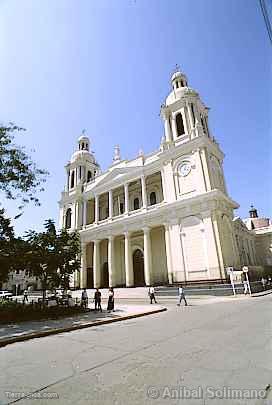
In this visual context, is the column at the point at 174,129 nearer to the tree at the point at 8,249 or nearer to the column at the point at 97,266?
the column at the point at 97,266

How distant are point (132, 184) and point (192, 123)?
37.9ft

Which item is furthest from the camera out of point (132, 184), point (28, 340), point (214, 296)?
point (132, 184)

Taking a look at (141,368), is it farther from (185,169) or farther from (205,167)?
(185,169)

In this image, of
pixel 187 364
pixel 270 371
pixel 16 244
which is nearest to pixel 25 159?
pixel 16 244

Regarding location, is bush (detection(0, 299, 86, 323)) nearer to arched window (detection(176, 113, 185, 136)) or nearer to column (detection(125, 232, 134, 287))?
column (detection(125, 232, 134, 287))

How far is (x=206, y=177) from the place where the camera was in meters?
25.3

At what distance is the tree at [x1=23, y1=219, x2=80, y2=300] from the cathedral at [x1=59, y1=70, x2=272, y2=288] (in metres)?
12.4

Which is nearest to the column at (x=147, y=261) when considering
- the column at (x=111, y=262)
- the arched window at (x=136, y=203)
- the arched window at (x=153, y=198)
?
the column at (x=111, y=262)

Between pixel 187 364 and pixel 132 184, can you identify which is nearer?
pixel 187 364

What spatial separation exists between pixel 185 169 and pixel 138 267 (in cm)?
1401

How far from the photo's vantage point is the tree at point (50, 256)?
15000mm

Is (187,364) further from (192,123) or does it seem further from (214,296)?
(192,123)

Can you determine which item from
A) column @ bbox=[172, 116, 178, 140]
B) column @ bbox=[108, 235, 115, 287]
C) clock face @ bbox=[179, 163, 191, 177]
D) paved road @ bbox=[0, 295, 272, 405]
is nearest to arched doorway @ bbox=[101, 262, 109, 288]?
column @ bbox=[108, 235, 115, 287]

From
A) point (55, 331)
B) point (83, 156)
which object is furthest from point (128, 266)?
point (83, 156)
